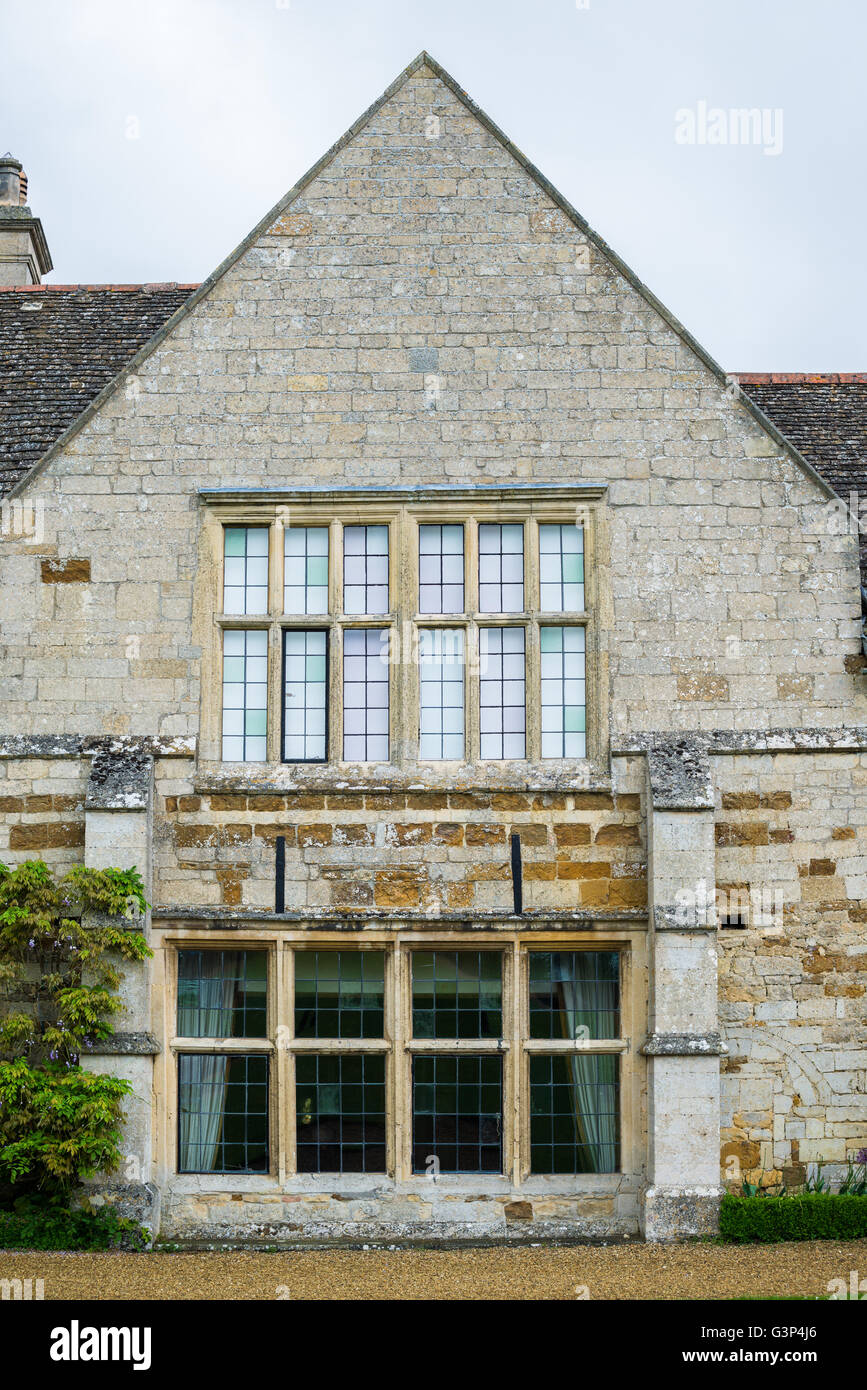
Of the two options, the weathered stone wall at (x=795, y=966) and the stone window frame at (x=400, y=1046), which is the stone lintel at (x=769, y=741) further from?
the stone window frame at (x=400, y=1046)

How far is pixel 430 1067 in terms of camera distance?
1122 centimetres

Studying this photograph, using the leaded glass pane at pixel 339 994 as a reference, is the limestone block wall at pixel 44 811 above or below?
above

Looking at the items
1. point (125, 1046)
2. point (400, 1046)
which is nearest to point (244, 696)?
point (125, 1046)

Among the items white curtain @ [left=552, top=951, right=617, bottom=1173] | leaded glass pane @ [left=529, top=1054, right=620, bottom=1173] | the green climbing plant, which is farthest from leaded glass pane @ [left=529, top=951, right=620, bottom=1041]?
the green climbing plant

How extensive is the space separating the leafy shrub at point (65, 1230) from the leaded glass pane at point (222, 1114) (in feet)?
2.40

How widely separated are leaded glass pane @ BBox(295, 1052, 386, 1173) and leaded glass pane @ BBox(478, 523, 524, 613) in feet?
12.1

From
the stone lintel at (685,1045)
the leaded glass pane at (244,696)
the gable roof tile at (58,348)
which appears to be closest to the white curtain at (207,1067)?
the leaded glass pane at (244,696)

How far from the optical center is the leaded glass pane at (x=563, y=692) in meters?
11.5

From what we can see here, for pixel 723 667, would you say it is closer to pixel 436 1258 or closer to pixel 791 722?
pixel 791 722

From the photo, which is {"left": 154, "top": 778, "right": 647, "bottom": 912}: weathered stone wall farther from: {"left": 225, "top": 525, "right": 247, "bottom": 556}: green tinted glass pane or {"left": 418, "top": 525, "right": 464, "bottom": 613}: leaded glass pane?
{"left": 225, "top": 525, "right": 247, "bottom": 556}: green tinted glass pane

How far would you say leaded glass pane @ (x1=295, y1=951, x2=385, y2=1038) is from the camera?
11242 mm

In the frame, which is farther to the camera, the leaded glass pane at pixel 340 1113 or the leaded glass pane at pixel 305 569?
the leaded glass pane at pixel 305 569

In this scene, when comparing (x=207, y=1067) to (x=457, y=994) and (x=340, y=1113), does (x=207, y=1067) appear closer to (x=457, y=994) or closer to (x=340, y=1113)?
(x=340, y=1113)

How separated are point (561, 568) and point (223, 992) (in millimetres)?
4269
